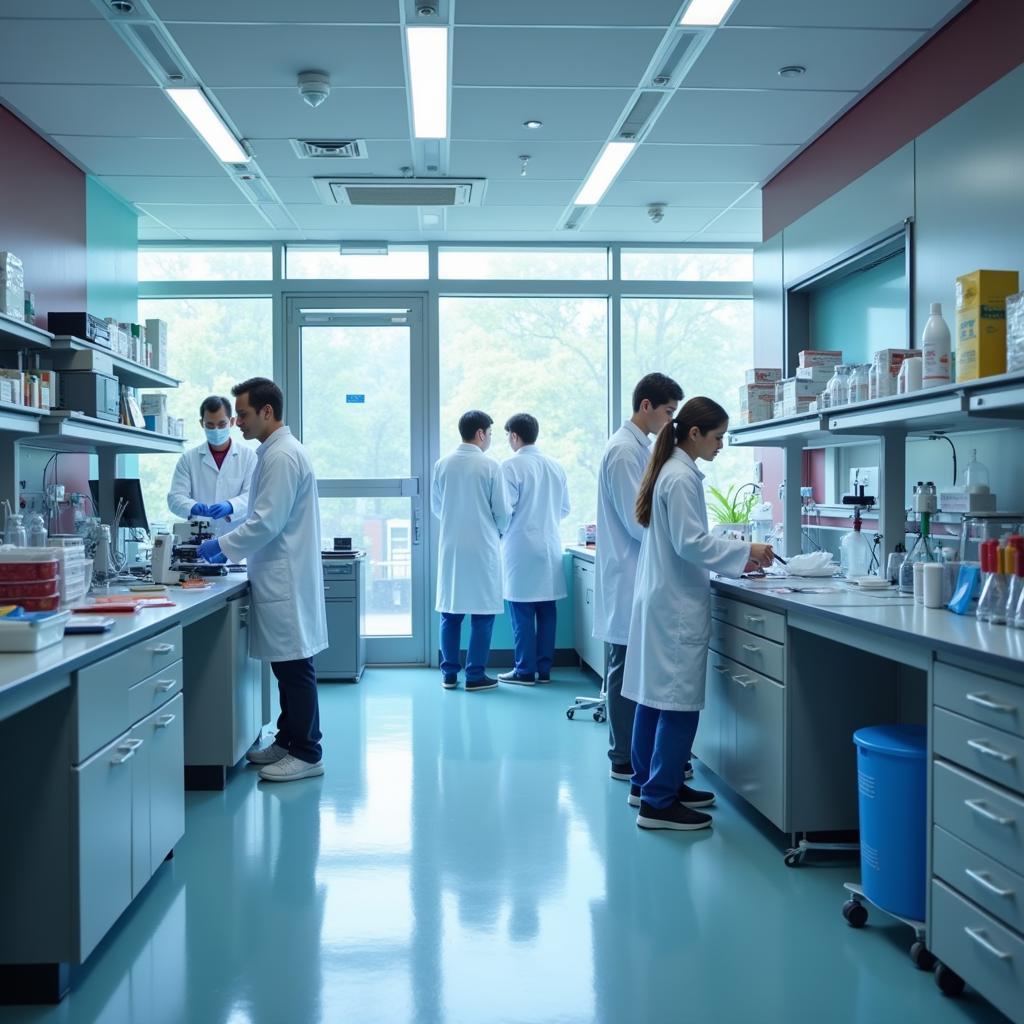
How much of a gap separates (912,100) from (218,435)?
12.1 ft

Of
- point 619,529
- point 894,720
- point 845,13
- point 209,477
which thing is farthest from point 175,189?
point 894,720

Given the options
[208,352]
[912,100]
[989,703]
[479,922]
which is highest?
[912,100]

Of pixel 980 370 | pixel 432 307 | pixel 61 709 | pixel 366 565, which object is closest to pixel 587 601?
pixel 366 565

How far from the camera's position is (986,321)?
2.48 meters

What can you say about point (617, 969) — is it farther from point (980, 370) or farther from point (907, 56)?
point (907, 56)

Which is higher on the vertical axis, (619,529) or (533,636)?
(619,529)

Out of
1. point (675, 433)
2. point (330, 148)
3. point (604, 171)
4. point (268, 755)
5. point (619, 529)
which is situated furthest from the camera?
point (604, 171)

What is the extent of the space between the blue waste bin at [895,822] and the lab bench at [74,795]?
6.64 feet

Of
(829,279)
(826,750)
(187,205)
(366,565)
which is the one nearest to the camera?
(826,750)

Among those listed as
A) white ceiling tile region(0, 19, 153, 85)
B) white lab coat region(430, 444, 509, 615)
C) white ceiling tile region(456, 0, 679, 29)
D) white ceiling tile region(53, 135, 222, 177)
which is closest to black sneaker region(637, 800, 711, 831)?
white lab coat region(430, 444, 509, 615)

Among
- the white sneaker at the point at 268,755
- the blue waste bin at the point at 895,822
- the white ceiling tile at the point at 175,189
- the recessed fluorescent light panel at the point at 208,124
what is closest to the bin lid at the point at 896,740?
the blue waste bin at the point at 895,822

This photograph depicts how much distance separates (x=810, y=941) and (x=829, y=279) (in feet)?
10.1

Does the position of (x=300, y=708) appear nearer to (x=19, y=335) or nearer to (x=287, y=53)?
(x=19, y=335)

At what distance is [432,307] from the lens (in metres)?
6.51
